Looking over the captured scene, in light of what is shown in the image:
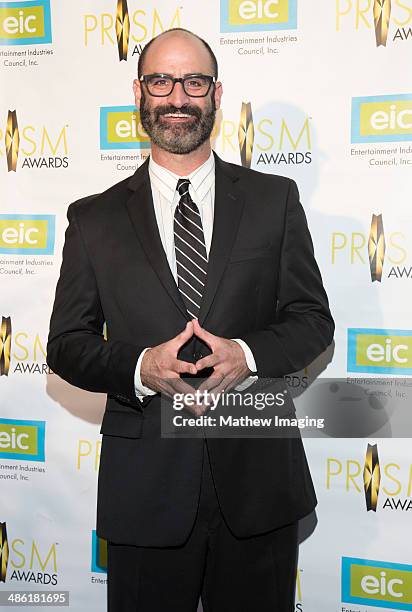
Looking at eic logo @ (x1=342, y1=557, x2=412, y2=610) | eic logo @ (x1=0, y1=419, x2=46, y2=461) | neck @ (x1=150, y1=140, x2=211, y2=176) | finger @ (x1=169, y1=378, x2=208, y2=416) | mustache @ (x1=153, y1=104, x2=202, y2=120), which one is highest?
mustache @ (x1=153, y1=104, x2=202, y2=120)

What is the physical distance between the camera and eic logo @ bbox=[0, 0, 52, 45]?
269 cm

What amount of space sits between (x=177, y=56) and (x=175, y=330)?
744 mm

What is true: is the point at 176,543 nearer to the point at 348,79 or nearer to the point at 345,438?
the point at 345,438

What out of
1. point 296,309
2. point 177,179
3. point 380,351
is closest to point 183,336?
point 296,309

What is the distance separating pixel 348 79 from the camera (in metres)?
2.44

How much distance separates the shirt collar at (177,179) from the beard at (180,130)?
6 cm

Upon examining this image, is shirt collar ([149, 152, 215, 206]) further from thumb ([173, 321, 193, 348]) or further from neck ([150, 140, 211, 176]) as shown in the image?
thumb ([173, 321, 193, 348])

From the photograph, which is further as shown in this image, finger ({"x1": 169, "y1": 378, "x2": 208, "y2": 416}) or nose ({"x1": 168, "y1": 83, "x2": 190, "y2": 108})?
nose ({"x1": 168, "y1": 83, "x2": 190, "y2": 108})

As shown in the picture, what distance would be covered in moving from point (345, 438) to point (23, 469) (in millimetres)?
1335

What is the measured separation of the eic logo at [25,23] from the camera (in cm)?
269

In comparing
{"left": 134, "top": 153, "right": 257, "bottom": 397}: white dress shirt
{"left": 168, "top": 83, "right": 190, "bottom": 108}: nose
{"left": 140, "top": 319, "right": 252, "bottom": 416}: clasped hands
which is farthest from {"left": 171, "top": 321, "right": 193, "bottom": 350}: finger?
{"left": 168, "top": 83, "right": 190, "bottom": 108}: nose

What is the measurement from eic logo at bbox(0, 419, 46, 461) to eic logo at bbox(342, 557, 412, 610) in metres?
1.29

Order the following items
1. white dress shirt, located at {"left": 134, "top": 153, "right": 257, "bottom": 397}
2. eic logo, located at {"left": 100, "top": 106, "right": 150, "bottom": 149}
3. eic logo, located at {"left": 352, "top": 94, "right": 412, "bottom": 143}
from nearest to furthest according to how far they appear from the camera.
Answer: white dress shirt, located at {"left": 134, "top": 153, "right": 257, "bottom": 397}, eic logo, located at {"left": 352, "top": 94, "right": 412, "bottom": 143}, eic logo, located at {"left": 100, "top": 106, "right": 150, "bottom": 149}

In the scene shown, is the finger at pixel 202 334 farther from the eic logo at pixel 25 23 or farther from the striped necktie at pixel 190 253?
the eic logo at pixel 25 23
